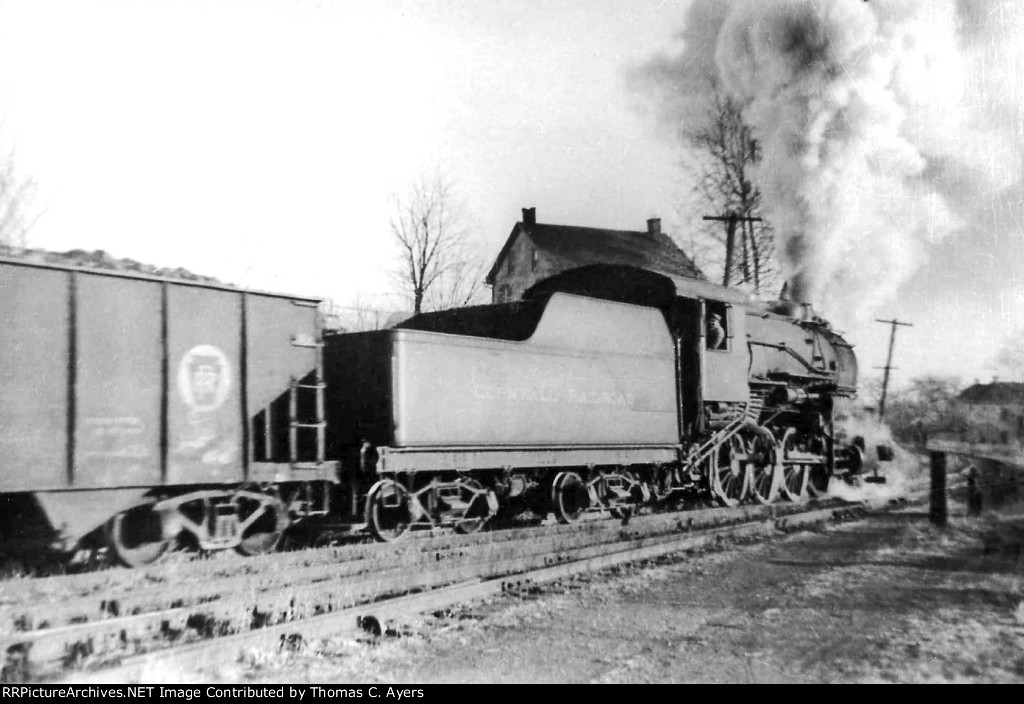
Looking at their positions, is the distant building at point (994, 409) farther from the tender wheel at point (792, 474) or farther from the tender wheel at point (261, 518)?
the tender wheel at point (261, 518)

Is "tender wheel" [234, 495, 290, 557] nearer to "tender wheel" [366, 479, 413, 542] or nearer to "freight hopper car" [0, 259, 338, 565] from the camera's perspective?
"freight hopper car" [0, 259, 338, 565]

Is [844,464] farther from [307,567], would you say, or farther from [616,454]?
[307,567]

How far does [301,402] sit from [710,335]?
5.14 m

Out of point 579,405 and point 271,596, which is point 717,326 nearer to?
point 579,405

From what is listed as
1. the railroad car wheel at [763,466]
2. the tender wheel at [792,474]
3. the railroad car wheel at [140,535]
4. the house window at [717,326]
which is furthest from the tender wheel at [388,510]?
the tender wheel at [792,474]

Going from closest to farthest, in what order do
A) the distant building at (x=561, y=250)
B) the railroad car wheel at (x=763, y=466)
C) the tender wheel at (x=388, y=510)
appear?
1. the tender wheel at (x=388, y=510)
2. the railroad car wheel at (x=763, y=466)
3. the distant building at (x=561, y=250)

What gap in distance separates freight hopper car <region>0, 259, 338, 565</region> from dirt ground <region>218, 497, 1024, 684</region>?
2.29m

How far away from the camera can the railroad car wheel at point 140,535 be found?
5.84 m

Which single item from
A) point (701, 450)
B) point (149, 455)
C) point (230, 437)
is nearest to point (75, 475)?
point (149, 455)

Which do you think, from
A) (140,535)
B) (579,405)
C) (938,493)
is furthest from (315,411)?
(938,493)

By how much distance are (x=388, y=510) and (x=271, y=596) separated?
2.79 meters

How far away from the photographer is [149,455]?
5.69 m

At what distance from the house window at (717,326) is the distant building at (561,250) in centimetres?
2564

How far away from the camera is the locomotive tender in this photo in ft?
17.5
